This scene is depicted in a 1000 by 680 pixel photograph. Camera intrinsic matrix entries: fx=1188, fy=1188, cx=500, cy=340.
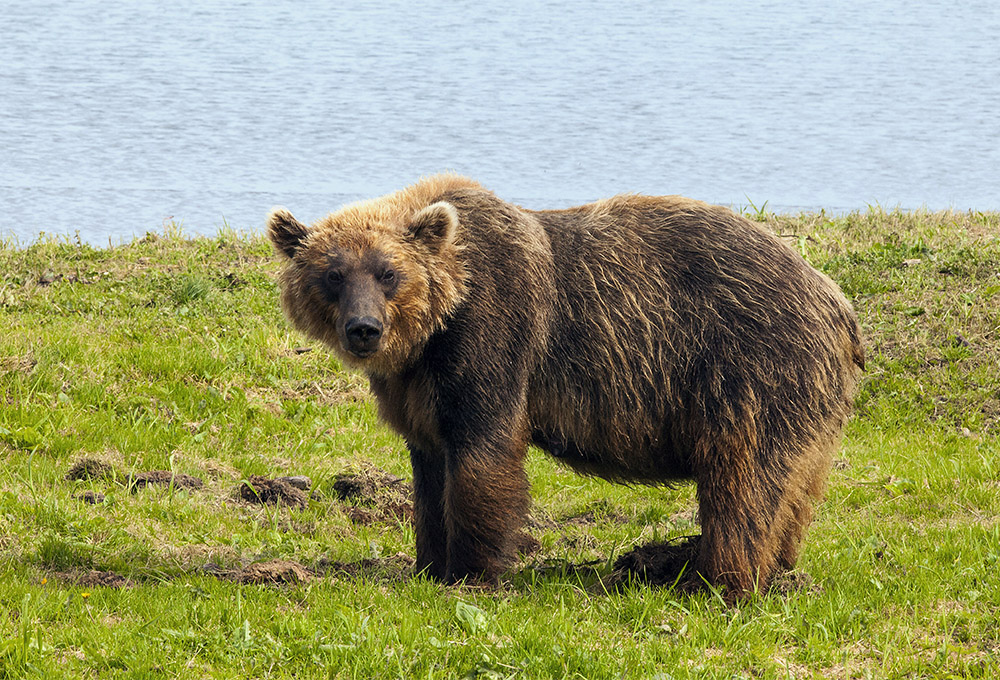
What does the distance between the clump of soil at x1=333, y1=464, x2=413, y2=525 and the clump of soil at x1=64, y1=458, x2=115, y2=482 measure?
144 centimetres

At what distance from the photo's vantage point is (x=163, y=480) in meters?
7.53

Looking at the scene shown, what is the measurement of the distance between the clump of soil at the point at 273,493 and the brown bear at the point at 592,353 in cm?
147

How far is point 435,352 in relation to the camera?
19.5 ft

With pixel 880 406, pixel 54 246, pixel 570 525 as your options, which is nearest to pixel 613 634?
pixel 570 525

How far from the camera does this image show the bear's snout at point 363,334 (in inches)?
216

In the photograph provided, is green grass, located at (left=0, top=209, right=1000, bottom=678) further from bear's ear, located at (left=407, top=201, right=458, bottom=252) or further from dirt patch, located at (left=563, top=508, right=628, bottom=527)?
bear's ear, located at (left=407, top=201, right=458, bottom=252)

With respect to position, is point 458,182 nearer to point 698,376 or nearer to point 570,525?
point 698,376

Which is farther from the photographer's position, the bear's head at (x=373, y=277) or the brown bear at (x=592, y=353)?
the brown bear at (x=592, y=353)

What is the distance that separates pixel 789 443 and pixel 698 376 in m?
0.56

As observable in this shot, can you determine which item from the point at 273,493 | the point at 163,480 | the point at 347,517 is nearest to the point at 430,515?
the point at 347,517

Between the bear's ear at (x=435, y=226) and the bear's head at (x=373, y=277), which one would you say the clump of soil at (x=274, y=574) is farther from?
the bear's ear at (x=435, y=226)

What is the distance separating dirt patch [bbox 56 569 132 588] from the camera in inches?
236

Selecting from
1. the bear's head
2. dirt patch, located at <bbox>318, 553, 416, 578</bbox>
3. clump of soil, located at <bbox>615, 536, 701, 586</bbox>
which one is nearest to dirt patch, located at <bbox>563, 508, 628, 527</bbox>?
clump of soil, located at <bbox>615, 536, 701, 586</bbox>

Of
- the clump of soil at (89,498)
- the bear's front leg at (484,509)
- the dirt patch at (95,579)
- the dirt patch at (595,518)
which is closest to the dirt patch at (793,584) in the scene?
the bear's front leg at (484,509)
